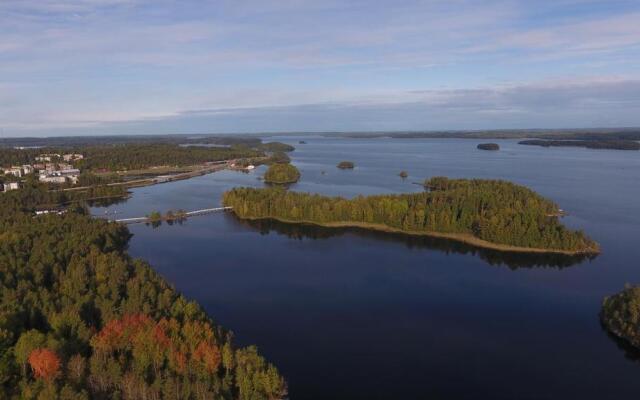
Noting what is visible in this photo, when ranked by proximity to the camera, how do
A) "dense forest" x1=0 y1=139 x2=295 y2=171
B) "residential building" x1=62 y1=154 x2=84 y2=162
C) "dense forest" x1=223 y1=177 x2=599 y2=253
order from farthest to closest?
"residential building" x1=62 y1=154 x2=84 y2=162 → "dense forest" x1=0 y1=139 x2=295 y2=171 → "dense forest" x1=223 y1=177 x2=599 y2=253

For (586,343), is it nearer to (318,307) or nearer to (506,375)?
(506,375)

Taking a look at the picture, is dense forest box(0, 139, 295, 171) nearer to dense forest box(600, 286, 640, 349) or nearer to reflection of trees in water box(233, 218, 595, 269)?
reflection of trees in water box(233, 218, 595, 269)

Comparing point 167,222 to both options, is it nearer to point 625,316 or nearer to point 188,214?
point 188,214

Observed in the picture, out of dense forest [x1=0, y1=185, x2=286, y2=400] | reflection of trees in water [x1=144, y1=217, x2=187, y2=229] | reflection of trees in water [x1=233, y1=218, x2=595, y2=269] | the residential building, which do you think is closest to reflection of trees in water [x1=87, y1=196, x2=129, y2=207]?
reflection of trees in water [x1=144, y1=217, x2=187, y2=229]

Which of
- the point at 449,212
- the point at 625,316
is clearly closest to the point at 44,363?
the point at 625,316

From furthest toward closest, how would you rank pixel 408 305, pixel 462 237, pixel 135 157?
1. pixel 135 157
2. pixel 462 237
3. pixel 408 305

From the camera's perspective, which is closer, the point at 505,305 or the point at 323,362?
the point at 323,362

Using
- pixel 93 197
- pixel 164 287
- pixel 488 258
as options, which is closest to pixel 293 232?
pixel 488 258
